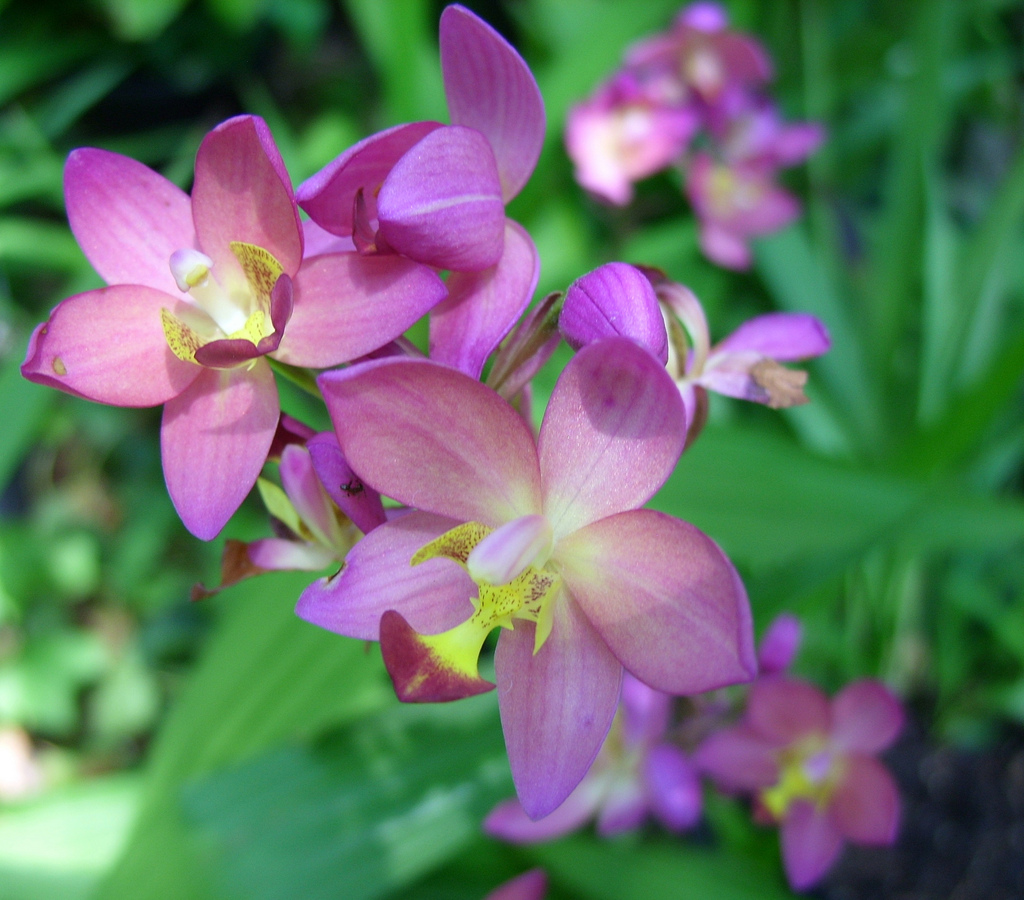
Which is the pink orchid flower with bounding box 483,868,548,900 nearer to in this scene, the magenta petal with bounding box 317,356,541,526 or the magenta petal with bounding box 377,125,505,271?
the magenta petal with bounding box 317,356,541,526

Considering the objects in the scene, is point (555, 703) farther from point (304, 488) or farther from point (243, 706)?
point (243, 706)

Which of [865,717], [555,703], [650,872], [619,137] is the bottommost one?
[650,872]

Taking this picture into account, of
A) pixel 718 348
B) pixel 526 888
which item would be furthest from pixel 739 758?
pixel 718 348

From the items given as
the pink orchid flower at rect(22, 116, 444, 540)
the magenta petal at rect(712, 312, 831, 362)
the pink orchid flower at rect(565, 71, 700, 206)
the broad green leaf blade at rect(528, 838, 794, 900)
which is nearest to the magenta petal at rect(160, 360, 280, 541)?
the pink orchid flower at rect(22, 116, 444, 540)

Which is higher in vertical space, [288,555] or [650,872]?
[288,555]

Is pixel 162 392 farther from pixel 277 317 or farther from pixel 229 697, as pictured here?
pixel 229 697

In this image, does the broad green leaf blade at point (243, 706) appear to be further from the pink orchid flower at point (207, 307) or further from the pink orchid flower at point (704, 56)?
the pink orchid flower at point (704, 56)

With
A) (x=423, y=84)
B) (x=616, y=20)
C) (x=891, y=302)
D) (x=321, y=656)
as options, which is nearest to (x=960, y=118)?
(x=891, y=302)
